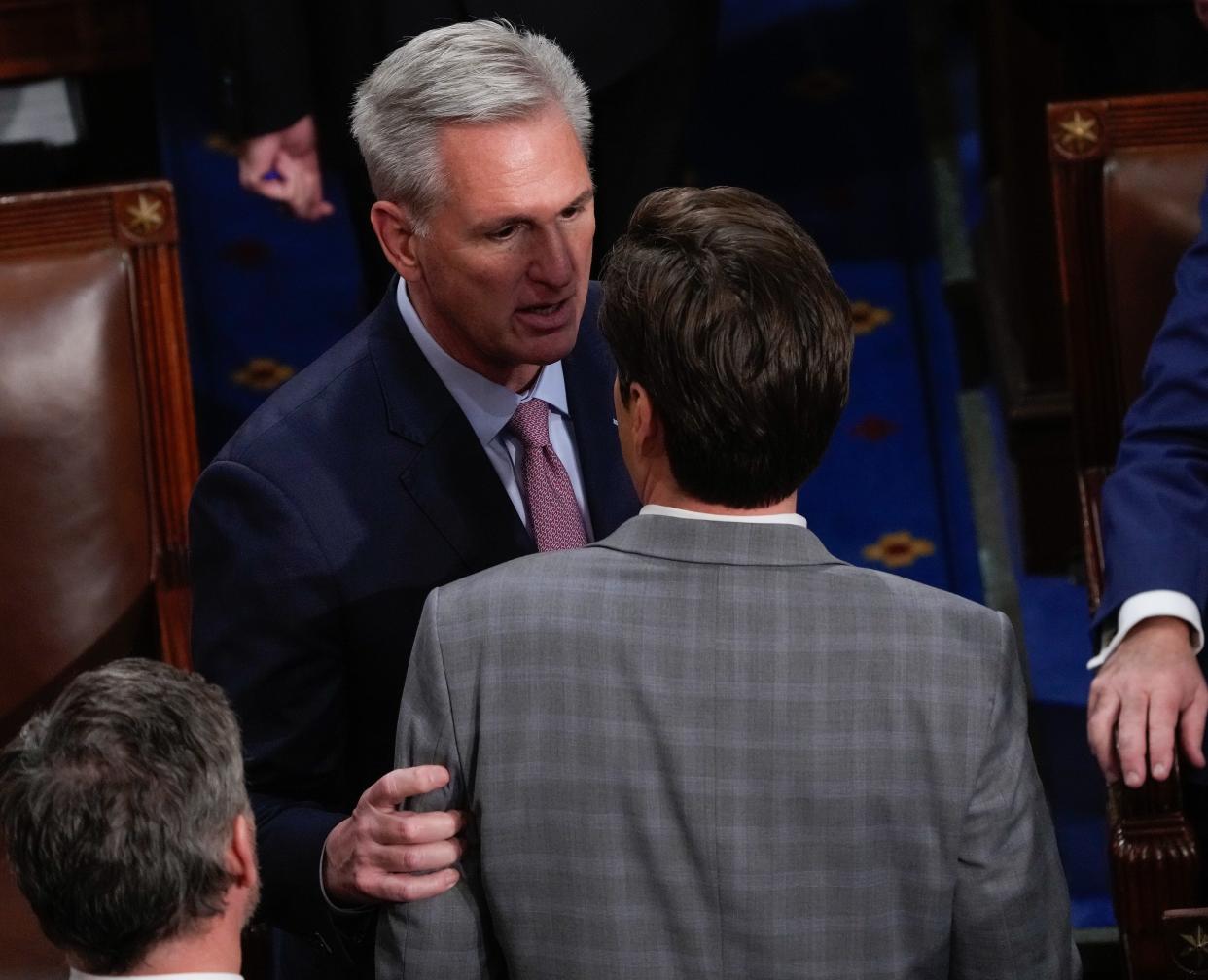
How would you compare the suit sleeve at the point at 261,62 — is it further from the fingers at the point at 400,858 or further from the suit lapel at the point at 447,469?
the fingers at the point at 400,858

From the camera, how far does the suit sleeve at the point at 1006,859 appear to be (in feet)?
4.97

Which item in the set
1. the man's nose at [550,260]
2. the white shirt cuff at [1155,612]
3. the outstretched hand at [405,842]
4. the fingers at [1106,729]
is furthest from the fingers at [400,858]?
the white shirt cuff at [1155,612]

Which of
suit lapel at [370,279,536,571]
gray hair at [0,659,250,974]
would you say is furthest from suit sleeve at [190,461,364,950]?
gray hair at [0,659,250,974]

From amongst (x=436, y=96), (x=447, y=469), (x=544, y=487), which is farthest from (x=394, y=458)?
(x=436, y=96)

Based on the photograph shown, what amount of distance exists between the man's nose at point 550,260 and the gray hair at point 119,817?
0.68 meters

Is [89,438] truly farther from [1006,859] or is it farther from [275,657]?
[1006,859]

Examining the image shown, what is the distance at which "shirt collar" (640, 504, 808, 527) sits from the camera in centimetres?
153

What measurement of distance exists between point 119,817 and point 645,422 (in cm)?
49

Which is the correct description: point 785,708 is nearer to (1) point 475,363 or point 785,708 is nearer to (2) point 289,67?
(1) point 475,363

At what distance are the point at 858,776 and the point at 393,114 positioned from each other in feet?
2.82

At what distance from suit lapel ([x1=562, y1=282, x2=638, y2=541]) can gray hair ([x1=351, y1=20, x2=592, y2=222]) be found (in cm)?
27

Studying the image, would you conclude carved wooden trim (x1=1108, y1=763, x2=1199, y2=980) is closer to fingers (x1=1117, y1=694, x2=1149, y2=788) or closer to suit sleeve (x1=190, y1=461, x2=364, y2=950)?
fingers (x1=1117, y1=694, x2=1149, y2=788)

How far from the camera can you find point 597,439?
84.0 inches

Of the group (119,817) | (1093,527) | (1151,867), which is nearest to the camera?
(119,817)
